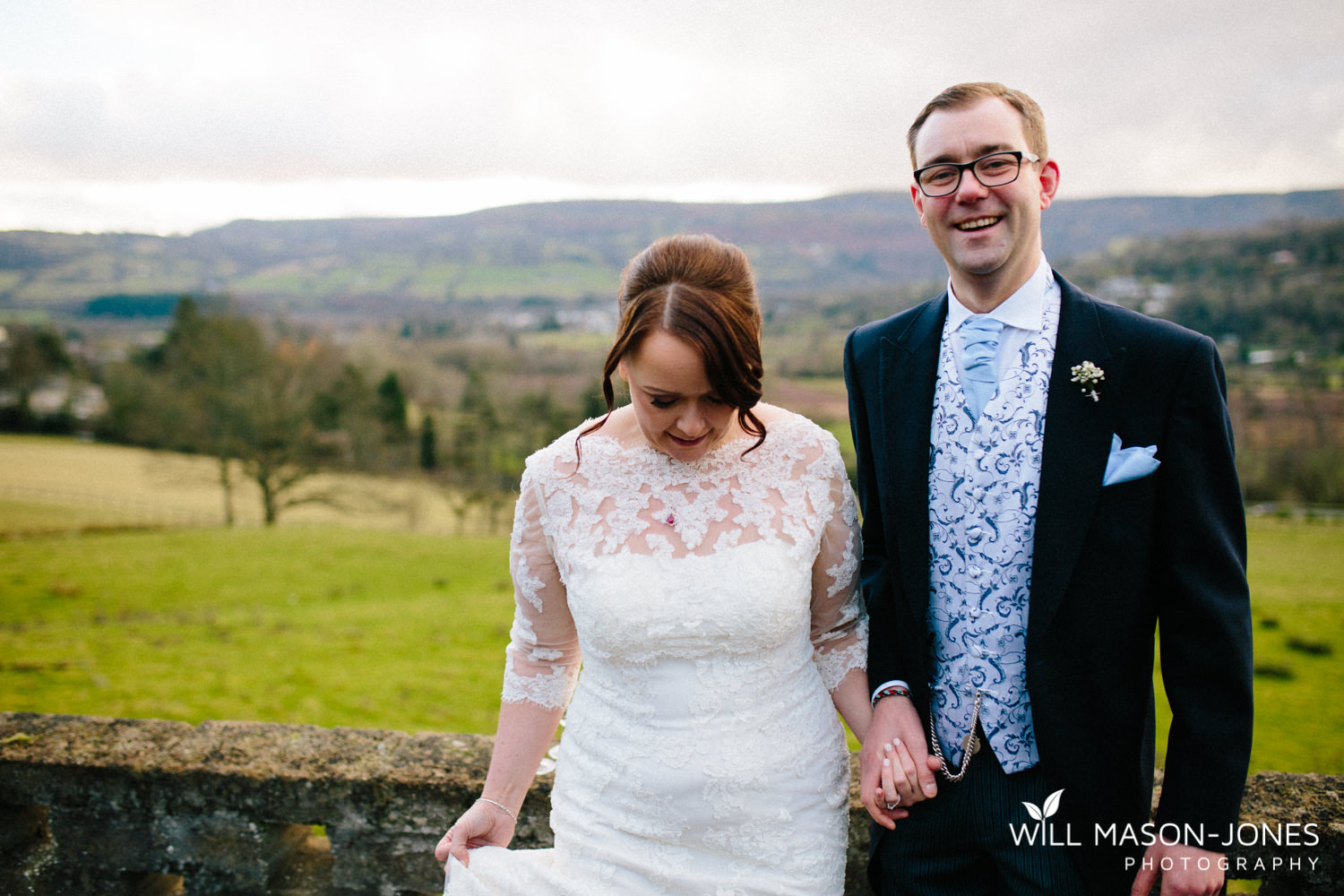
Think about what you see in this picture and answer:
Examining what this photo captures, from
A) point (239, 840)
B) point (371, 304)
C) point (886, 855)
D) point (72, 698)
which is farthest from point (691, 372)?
point (371, 304)

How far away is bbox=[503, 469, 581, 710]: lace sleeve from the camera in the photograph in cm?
232

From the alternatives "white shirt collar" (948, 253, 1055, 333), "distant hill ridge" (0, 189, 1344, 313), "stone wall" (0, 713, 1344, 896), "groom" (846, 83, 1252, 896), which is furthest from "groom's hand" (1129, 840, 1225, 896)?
"distant hill ridge" (0, 189, 1344, 313)

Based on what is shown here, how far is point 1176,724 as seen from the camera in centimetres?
176

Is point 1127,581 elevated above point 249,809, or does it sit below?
above

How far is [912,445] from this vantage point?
2.00 metres

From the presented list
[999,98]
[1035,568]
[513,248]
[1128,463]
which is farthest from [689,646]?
[513,248]

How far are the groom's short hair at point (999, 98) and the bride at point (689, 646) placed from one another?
0.64m

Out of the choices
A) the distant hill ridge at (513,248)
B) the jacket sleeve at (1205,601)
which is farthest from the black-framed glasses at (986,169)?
the distant hill ridge at (513,248)

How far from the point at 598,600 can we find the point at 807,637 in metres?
0.65

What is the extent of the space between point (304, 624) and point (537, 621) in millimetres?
14534

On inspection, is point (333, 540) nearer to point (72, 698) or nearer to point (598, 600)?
point (72, 698)

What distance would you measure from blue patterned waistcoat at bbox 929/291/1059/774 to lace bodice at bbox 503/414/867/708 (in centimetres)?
34

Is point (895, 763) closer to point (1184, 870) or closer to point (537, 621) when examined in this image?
point (1184, 870)

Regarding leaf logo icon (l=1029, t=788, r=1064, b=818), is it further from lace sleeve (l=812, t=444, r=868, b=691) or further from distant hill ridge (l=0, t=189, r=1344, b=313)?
distant hill ridge (l=0, t=189, r=1344, b=313)
